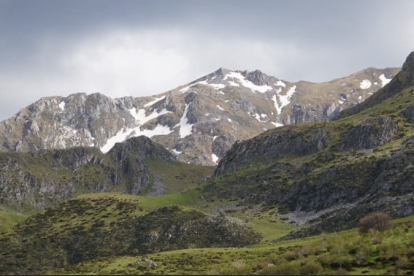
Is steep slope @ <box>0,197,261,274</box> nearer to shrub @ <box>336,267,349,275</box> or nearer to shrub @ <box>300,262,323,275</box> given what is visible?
shrub @ <box>300,262,323,275</box>

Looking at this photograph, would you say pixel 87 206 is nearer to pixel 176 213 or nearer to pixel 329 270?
pixel 176 213

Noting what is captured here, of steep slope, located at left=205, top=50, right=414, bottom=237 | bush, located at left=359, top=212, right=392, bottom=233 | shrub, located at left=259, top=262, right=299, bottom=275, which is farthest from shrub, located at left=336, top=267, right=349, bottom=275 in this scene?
steep slope, located at left=205, top=50, right=414, bottom=237

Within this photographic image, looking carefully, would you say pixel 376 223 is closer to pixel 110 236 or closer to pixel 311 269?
pixel 311 269

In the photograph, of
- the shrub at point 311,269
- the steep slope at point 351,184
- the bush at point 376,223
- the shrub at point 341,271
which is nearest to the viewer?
the shrub at point 341,271

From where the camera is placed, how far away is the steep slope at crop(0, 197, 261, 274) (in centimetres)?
12812

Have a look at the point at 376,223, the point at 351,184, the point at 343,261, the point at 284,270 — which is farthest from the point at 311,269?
the point at 351,184

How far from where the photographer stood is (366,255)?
39406 mm

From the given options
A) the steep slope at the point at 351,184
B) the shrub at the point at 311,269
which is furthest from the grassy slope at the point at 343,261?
the steep slope at the point at 351,184

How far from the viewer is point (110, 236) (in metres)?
147

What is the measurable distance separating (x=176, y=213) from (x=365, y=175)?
78.1 meters

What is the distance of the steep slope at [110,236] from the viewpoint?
420ft

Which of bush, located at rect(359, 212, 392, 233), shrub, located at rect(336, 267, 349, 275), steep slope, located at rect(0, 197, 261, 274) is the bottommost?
steep slope, located at rect(0, 197, 261, 274)

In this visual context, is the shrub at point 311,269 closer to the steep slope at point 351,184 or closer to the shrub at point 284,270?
the shrub at point 284,270

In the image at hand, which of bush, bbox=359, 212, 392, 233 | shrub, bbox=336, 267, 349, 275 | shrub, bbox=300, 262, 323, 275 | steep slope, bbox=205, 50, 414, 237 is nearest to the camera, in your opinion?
shrub, bbox=336, 267, 349, 275
